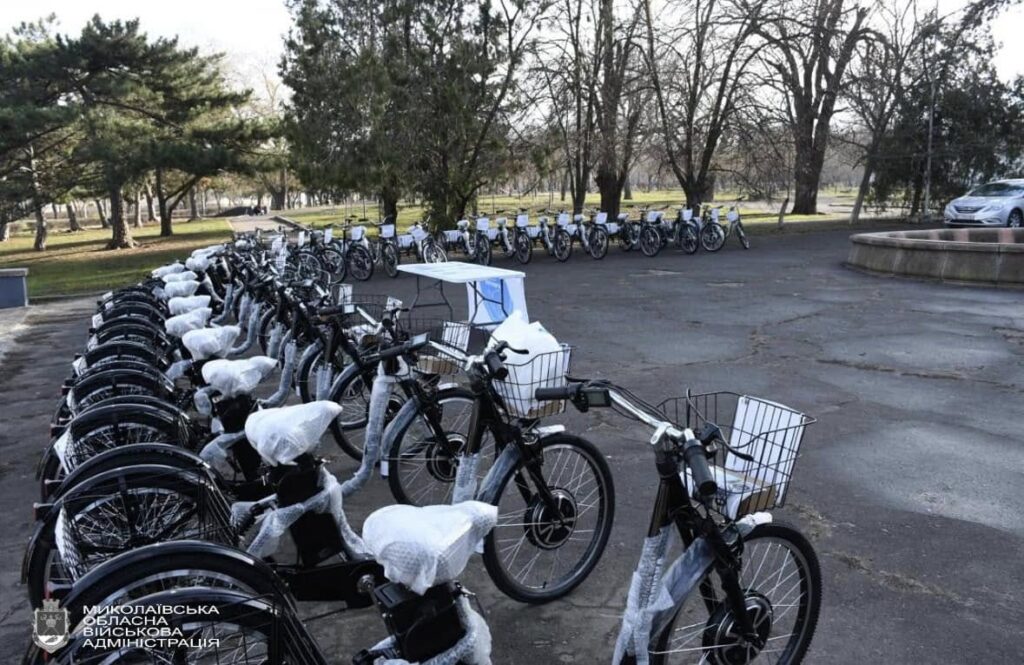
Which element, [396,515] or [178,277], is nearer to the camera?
[396,515]

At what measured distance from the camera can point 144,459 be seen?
2787mm

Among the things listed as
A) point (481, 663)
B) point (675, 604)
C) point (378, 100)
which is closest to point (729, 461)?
point (675, 604)

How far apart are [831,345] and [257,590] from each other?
6891 millimetres

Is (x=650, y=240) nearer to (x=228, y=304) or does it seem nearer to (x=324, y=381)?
(x=228, y=304)

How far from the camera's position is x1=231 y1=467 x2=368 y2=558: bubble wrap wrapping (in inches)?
104

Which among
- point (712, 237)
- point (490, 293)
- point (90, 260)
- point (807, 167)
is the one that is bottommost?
point (90, 260)

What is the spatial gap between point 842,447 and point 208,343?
3906 mm

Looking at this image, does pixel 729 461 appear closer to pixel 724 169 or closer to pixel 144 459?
pixel 144 459

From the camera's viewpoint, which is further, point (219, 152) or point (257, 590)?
point (219, 152)

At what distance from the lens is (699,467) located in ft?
6.46

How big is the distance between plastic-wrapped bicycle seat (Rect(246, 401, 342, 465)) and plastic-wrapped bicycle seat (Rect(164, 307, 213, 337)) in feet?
7.86

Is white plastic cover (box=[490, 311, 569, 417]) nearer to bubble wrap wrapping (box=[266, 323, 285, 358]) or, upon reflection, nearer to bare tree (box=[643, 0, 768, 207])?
bubble wrap wrapping (box=[266, 323, 285, 358])

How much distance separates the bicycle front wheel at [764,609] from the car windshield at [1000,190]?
784 inches

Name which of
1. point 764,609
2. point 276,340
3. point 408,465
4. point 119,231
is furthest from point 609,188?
point 764,609
